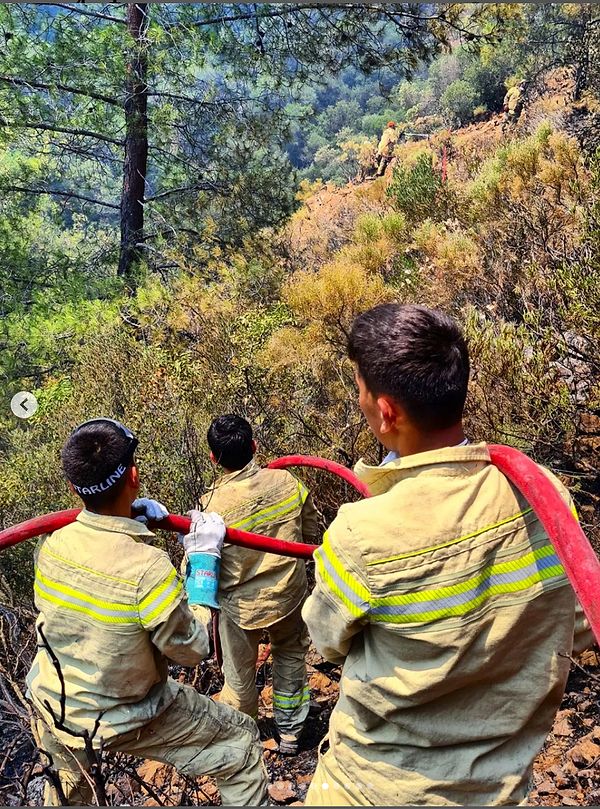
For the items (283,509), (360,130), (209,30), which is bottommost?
(283,509)

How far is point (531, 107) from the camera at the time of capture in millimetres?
19688

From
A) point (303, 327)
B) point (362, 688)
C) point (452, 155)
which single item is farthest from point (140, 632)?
point (452, 155)

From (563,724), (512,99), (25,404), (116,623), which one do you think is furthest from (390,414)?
(512,99)

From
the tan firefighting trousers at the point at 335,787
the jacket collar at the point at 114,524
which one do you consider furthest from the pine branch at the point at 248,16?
the tan firefighting trousers at the point at 335,787

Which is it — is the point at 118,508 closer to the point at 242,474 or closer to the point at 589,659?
the point at 242,474

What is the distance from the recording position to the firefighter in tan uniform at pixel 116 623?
1.99m

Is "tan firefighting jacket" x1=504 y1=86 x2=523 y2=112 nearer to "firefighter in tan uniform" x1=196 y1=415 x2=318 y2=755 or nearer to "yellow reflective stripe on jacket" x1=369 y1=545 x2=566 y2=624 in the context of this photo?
"firefighter in tan uniform" x1=196 y1=415 x2=318 y2=755

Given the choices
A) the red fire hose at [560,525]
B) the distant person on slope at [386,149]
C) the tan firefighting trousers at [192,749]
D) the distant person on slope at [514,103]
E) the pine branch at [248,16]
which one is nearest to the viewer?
the red fire hose at [560,525]

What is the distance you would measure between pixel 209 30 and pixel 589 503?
669 centimetres

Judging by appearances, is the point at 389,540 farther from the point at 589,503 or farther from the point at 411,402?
the point at 589,503

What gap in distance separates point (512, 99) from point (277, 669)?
23809mm

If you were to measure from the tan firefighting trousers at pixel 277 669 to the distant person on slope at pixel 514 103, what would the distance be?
2159 cm

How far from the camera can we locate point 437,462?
1275mm

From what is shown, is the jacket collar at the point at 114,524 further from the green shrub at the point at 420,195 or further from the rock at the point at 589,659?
the green shrub at the point at 420,195
